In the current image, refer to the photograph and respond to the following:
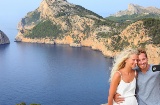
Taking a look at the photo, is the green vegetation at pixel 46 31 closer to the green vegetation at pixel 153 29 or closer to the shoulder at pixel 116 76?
the green vegetation at pixel 153 29

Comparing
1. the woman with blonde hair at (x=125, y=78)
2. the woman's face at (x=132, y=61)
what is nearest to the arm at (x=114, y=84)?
the woman with blonde hair at (x=125, y=78)

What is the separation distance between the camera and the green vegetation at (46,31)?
139m

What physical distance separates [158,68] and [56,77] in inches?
2499

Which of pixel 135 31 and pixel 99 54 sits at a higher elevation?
pixel 135 31

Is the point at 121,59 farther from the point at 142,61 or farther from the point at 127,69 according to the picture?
the point at 142,61

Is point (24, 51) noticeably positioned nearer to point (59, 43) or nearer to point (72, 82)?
point (59, 43)

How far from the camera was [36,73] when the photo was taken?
74938 millimetres

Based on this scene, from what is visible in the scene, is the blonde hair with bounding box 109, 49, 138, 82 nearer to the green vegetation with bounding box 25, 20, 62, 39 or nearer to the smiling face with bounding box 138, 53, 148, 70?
the smiling face with bounding box 138, 53, 148, 70

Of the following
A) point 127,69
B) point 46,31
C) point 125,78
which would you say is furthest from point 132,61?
point 46,31

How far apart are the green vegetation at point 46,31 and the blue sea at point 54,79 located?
Result: 3524 centimetres

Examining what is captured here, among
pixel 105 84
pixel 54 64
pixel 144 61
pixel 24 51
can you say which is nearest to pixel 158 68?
pixel 144 61

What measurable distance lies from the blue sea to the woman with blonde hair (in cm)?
4282

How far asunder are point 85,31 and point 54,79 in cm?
6752

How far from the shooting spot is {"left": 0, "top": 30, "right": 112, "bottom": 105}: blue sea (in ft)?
170
